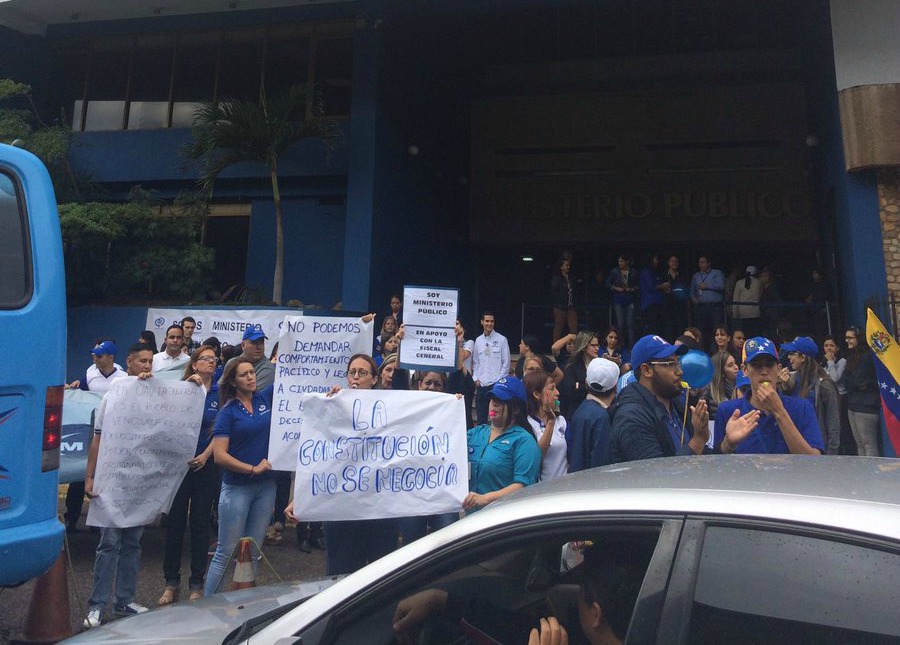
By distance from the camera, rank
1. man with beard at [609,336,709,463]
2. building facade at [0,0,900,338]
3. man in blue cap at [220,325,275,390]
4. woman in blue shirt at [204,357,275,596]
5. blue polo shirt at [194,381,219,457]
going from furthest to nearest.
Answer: building facade at [0,0,900,338], man in blue cap at [220,325,275,390], blue polo shirt at [194,381,219,457], woman in blue shirt at [204,357,275,596], man with beard at [609,336,709,463]

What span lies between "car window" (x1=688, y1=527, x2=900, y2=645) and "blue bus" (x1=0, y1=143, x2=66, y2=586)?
3.38 m

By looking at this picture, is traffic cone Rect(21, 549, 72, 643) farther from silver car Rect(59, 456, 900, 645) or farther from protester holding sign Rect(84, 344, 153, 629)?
silver car Rect(59, 456, 900, 645)

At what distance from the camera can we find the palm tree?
42.1ft

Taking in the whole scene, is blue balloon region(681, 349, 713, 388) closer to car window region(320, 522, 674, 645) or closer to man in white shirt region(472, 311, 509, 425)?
car window region(320, 522, 674, 645)

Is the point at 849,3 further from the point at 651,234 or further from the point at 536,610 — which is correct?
the point at 536,610

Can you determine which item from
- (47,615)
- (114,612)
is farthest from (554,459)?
(47,615)

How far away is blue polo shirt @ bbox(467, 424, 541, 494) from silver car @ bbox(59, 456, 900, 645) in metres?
1.89

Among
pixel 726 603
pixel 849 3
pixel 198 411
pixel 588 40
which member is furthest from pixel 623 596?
pixel 588 40

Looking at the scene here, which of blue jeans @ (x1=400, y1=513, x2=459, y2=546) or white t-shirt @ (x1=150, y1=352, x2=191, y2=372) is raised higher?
white t-shirt @ (x1=150, y1=352, x2=191, y2=372)

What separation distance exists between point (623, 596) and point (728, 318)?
12.6 m

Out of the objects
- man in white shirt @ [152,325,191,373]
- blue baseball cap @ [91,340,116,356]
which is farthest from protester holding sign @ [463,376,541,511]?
blue baseball cap @ [91,340,116,356]

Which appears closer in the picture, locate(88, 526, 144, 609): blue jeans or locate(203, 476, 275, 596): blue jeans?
locate(203, 476, 275, 596): blue jeans

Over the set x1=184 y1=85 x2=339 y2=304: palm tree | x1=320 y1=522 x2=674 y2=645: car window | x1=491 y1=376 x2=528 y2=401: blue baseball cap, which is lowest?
x1=320 y1=522 x2=674 y2=645: car window

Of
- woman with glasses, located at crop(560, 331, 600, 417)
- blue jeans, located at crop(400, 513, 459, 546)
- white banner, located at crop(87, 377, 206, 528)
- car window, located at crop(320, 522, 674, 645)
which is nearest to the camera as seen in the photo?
car window, located at crop(320, 522, 674, 645)
